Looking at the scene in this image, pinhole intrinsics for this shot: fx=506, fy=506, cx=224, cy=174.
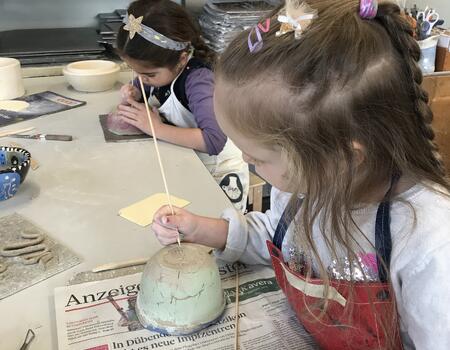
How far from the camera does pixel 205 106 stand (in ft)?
4.48

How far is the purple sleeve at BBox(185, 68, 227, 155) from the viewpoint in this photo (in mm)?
1328

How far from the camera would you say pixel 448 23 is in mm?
2301

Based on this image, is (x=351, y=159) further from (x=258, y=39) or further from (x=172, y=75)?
(x=172, y=75)

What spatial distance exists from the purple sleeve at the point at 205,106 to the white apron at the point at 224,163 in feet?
0.17

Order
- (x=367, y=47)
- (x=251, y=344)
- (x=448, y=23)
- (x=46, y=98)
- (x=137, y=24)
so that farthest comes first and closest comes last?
(x=448, y=23)
(x=46, y=98)
(x=137, y=24)
(x=251, y=344)
(x=367, y=47)

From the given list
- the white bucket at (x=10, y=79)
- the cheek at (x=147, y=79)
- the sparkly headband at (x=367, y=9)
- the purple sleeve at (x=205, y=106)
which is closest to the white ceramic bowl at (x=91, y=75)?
the white bucket at (x=10, y=79)

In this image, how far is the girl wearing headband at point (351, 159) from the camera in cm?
57

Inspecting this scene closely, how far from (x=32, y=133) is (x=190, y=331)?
2.82 feet

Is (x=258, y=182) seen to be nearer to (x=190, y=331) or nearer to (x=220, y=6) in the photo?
(x=220, y=6)

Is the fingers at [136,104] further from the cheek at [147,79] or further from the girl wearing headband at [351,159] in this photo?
the girl wearing headband at [351,159]

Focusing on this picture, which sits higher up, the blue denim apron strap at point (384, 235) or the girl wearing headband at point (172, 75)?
the blue denim apron strap at point (384, 235)

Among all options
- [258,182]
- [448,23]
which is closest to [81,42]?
[258,182]

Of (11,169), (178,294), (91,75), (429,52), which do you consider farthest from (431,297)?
(429,52)

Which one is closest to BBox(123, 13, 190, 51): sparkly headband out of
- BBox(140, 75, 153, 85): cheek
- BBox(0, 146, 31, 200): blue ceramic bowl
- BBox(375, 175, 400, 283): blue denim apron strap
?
BBox(140, 75, 153, 85): cheek
